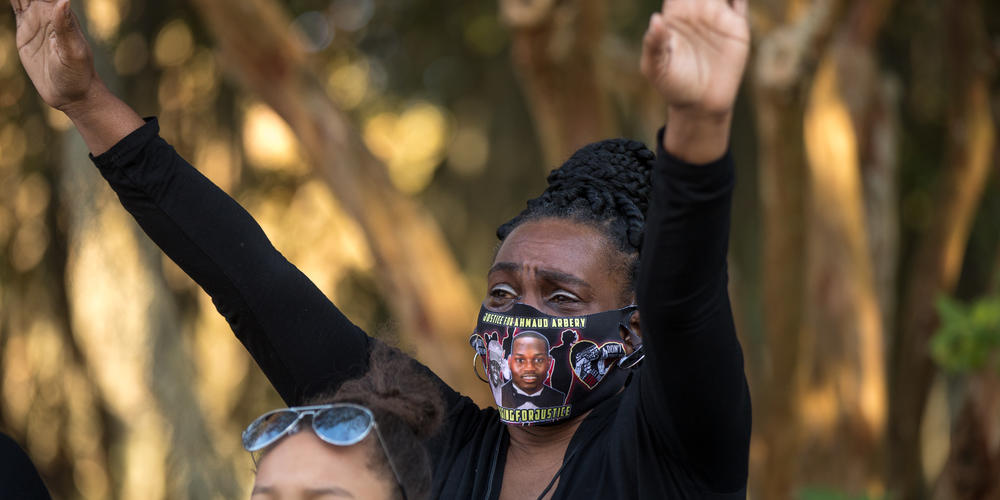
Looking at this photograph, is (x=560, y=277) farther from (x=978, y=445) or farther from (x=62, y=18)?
(x=978, y=445)

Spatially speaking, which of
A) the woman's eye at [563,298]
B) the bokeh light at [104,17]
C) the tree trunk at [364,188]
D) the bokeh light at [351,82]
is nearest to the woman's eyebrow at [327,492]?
the woman's eye at [563,298]

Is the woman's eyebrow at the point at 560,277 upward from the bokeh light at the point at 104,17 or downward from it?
downward

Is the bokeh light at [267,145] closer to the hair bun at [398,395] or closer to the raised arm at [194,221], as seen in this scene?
the raised arm at [194,221]

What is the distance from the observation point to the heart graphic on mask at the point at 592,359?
8.00 feet

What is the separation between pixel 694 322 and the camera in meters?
1.88

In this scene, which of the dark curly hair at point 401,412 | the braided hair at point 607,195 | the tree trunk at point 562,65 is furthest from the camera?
the tree trunk at point 562,65

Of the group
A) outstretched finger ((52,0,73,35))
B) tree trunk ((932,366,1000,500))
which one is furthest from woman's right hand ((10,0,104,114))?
tree trunk ((932,366,1000,500))

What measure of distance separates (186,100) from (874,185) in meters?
5.57

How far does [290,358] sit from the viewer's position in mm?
2539

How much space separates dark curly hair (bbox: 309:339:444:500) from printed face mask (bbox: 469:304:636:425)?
0.17 metres

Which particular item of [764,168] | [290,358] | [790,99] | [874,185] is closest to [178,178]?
[290,358]

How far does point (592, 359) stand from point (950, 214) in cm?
714

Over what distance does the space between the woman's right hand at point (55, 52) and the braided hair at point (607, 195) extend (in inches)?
39.8

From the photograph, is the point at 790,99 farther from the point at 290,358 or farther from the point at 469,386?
the point at 290,358
